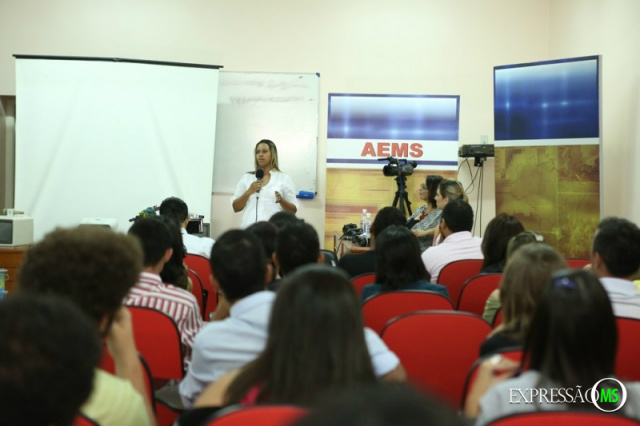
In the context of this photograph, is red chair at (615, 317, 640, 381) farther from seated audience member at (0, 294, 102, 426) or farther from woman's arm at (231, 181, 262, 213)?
woman's arm at (231, 181, 262, 213)

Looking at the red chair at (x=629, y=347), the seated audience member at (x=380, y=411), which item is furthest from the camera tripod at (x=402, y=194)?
the seated audience member at (x=380, y=411)

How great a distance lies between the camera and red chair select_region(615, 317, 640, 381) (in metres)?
2.37

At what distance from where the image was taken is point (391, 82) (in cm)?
771

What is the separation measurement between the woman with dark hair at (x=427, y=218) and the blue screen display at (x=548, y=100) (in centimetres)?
112

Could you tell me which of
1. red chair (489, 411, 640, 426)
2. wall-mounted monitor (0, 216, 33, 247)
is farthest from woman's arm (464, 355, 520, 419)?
wall-mounted monitor (0, 216, 33, 247)

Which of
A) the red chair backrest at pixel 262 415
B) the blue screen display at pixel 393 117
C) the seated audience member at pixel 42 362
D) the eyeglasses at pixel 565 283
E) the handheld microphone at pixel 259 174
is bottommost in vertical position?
the red chair backrest at pixel 262 415

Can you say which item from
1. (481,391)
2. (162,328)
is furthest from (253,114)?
(481,391)

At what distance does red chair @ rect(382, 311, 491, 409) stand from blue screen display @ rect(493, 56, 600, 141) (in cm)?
A: 400

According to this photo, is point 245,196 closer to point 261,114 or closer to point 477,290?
point 261,114

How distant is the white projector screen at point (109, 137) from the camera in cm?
726

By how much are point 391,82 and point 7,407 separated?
712 centimetres

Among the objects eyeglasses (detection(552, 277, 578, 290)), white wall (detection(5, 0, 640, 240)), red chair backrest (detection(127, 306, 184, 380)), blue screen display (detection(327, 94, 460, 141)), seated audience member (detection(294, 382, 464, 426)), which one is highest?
white wall (detection(5, 0, 640, 240))

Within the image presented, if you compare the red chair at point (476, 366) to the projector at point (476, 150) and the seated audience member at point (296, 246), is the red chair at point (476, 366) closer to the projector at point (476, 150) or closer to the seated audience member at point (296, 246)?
the seated audience member at point (296, 246)

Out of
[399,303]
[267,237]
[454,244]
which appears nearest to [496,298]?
[399,303]
